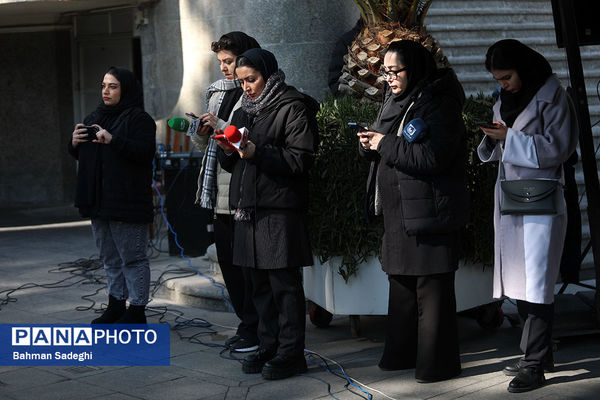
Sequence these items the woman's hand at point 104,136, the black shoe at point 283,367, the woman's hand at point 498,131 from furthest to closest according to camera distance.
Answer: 1. the woman's hand at point 104,136
2. the black shoe at point 283,367
3. the woman's hand at point 498,131

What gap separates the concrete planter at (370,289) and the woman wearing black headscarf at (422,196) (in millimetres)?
545

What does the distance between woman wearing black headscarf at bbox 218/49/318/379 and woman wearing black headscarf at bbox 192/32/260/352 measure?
40cm

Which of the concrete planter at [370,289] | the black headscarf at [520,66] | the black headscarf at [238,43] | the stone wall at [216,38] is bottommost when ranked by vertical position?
the concrete planter at [370,289]

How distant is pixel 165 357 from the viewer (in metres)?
5.67

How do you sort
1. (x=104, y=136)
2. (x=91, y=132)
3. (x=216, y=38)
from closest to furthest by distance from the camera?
(x=104, y=136) < (x=91, y=132) < (x=216, y=38)

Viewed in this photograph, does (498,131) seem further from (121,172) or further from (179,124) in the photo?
(121,172)

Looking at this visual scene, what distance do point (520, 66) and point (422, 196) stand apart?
2.97 ft

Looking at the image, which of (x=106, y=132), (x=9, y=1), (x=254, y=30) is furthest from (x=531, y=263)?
(x=9, y=1)

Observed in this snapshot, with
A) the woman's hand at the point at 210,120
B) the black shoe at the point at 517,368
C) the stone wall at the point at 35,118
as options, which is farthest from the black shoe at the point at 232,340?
the stone wall at the point at 35,118

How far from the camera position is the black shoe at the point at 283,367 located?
5.12 m

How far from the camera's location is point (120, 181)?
6.12 meters

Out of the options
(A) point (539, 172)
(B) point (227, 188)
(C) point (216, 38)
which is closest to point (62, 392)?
(B) point (227, 188)

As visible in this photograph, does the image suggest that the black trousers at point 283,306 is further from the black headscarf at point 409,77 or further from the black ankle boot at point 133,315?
the black ankle boot at point 133,315

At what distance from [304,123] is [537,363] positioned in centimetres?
189
